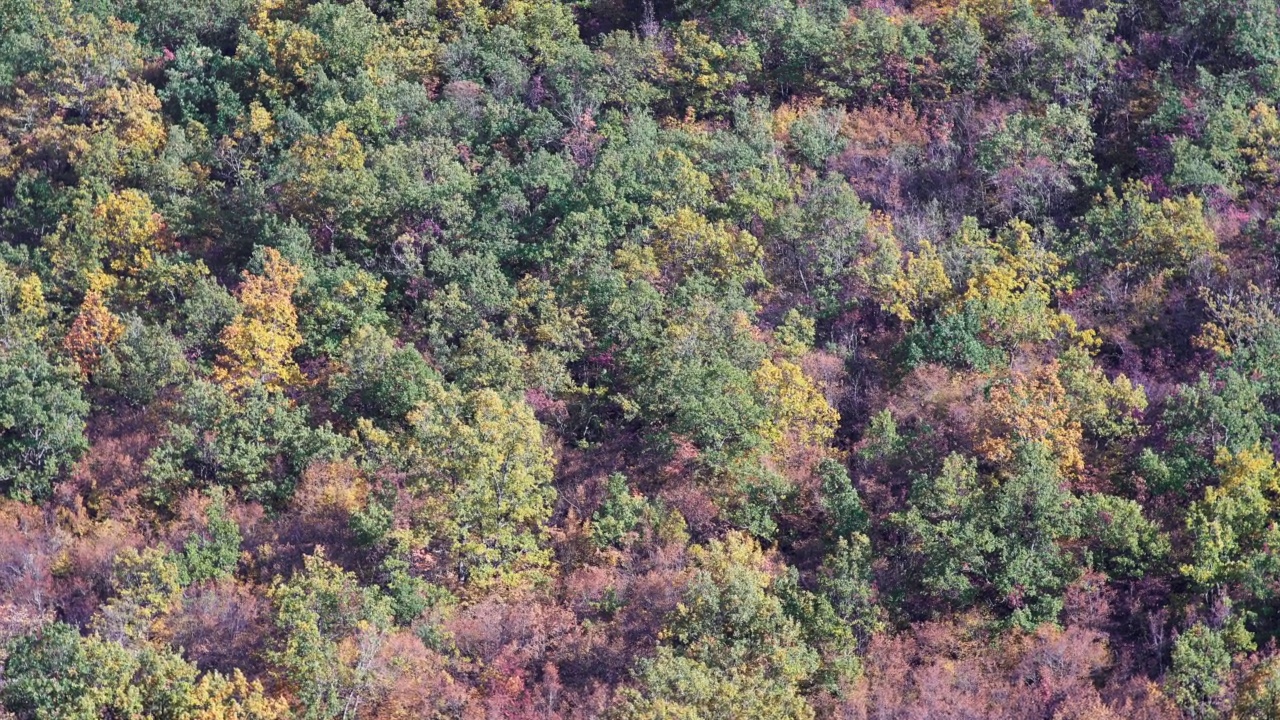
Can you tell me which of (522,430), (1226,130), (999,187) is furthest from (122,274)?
(1226,130)

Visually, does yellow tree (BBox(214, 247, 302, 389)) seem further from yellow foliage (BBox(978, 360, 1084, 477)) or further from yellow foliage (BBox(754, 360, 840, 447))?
yellow foliage (BBox(978, 360, 1084, 477))

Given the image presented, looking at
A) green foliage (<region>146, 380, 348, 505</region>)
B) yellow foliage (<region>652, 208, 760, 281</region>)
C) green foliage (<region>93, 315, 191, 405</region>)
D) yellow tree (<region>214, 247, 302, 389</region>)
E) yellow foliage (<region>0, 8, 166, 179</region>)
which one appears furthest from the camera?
yellow foliage (<region>0, 8, 166, 179</region>)

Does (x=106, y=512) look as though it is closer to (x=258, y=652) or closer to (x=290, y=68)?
(x=258, y=652)

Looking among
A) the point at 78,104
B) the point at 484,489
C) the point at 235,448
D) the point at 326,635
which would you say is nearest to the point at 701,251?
the point at 484,489

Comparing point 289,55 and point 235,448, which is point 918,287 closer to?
point 235,448

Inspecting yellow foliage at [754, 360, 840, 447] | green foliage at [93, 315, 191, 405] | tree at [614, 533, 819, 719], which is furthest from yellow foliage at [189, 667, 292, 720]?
yellow foliage at [754, 360, 840, 447]

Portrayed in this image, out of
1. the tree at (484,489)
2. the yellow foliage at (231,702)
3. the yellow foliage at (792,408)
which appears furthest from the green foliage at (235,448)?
the yellow foliage at (792,408)
